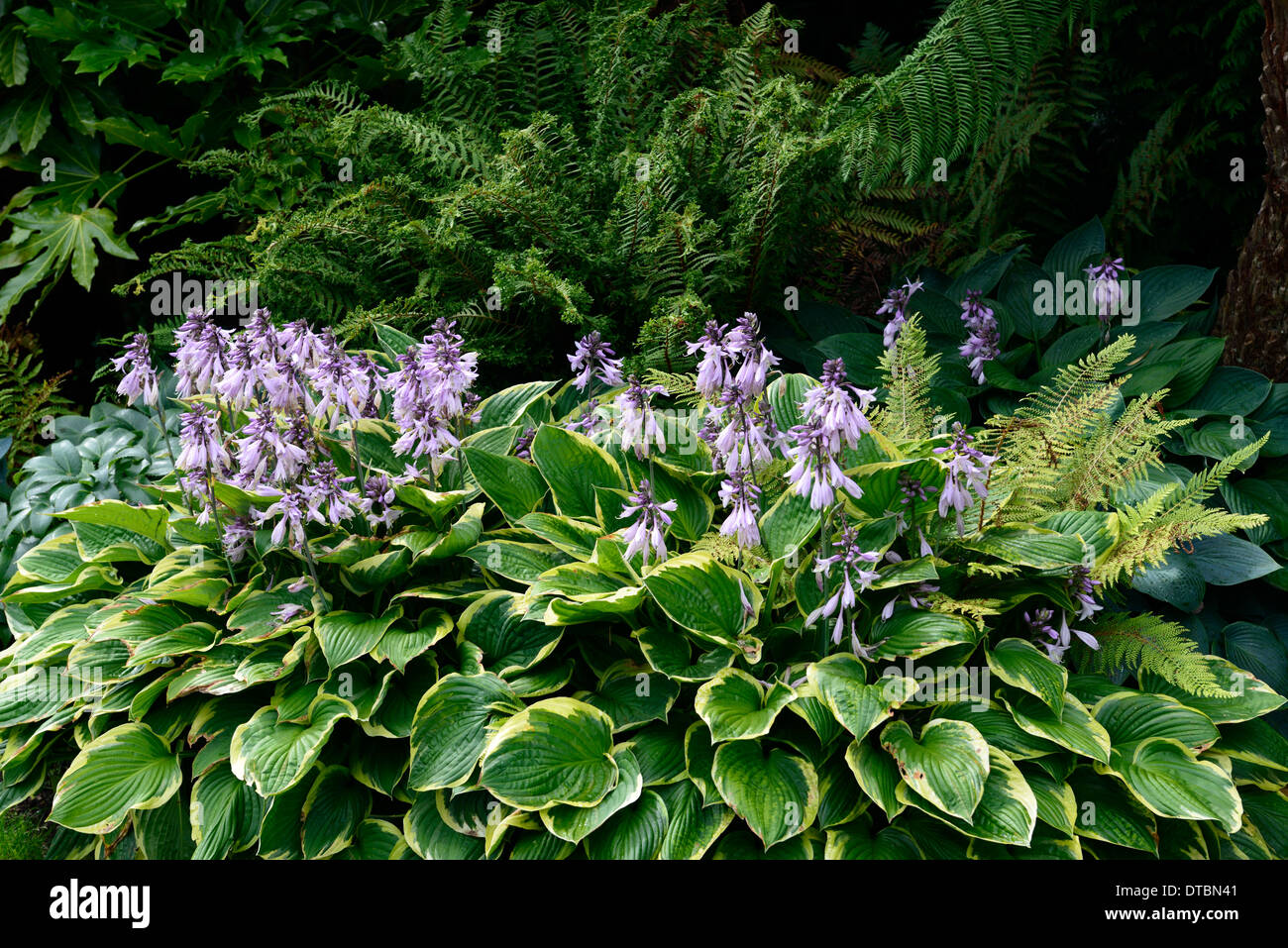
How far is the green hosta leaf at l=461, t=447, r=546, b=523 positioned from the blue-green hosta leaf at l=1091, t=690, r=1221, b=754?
1.59 m

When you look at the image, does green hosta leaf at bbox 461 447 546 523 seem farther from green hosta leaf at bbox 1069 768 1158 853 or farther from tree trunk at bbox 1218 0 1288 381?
tree trunk at bbox 1218 0 1288 381

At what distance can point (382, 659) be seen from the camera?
99.0 inches

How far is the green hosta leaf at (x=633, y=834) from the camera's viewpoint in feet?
7.29

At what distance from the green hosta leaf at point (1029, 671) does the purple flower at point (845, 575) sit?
36 cm

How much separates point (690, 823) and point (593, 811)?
0.70ft

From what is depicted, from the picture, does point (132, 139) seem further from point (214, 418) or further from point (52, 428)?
point (214, 418)

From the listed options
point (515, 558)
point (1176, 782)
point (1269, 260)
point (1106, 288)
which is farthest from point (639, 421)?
point (1269, 260)

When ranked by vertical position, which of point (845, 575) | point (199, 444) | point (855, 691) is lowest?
point (855, 691)

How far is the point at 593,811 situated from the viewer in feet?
7.26

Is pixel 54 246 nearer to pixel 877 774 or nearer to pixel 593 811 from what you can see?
pixel 593 811

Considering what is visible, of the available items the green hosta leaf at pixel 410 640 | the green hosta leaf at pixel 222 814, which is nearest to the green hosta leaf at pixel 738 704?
the green hosta leaf at pixel 410 640

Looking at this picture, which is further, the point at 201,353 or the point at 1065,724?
the point at 201,353

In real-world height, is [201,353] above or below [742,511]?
above

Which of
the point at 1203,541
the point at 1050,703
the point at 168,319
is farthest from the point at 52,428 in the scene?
the point at 1203,541
